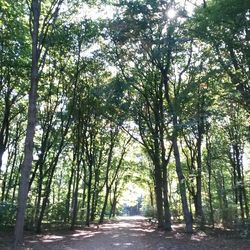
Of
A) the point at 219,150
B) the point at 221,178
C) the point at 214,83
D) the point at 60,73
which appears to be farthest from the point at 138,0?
the point at 221,178

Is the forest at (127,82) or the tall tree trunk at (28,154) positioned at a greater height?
the forest at (127,82)

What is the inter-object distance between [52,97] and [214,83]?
11.5 metres

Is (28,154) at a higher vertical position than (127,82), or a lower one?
lower

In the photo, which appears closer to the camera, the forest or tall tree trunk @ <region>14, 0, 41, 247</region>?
tall tree trunk @ <region>14, 0, 41, 247</region>

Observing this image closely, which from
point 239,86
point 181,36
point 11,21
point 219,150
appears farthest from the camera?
point 219,150

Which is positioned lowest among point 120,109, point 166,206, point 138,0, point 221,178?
point 166,206

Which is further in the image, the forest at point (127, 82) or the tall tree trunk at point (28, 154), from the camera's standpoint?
the forest at point (127, 82)

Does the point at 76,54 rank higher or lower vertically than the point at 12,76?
higher

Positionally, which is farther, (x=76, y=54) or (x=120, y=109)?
(x=120, y=109)

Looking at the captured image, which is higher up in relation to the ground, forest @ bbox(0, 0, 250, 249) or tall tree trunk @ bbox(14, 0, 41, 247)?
forest @ bbox(0, 0, 250, 249)

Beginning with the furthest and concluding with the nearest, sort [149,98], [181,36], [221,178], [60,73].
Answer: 1. [221,178]
2. [149,98]
3. [60,73]
4. [181,36]

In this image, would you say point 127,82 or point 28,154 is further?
point 127,82

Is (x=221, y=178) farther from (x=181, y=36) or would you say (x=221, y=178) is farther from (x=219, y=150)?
(x=181, y=36)

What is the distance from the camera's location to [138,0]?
1694cm
